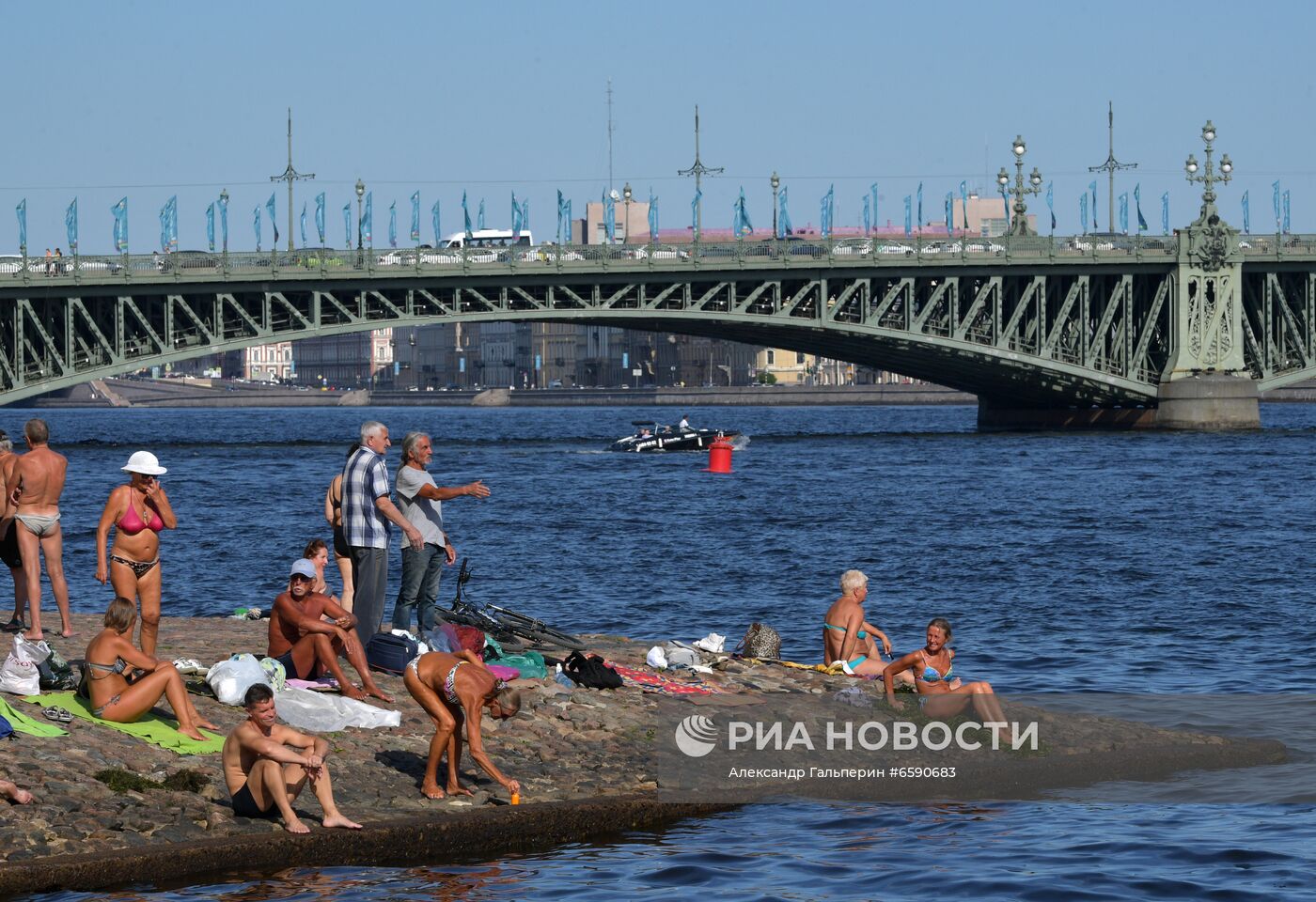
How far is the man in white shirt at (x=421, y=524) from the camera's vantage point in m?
18.6

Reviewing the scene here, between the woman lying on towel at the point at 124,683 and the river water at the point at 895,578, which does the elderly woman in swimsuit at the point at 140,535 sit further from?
the river water at the point at 895,578

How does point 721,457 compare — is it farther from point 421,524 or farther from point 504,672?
point 421,524

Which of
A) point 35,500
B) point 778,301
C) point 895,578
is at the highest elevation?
point 778,301

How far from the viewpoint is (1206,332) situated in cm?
8875

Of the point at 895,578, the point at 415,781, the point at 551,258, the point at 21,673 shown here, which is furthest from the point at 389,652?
the point at 551,258

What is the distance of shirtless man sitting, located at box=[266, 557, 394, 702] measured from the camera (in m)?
17.9

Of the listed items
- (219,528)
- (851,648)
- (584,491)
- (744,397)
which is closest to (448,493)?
(851,648)

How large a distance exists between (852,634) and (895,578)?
15.3 m

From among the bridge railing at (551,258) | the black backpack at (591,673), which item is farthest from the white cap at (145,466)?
the bridge railing at (551,258)

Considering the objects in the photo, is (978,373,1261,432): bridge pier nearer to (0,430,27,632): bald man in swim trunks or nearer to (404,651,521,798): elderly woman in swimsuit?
(0,430,27,632): bald man in swim trunks

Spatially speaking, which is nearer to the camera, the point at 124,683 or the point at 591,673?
the point at 124,683

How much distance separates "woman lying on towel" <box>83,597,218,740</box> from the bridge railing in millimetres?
58817

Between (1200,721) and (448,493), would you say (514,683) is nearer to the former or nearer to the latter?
(448,493)

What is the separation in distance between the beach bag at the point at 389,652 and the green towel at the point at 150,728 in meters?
2.35
